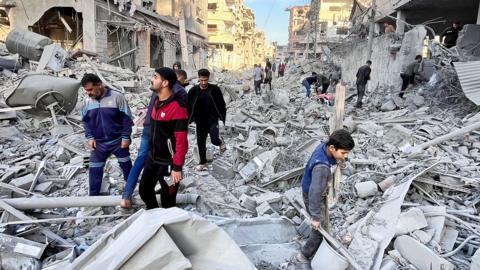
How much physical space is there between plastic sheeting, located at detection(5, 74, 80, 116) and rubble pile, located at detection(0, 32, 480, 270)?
25 cm

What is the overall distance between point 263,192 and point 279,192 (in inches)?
9.3

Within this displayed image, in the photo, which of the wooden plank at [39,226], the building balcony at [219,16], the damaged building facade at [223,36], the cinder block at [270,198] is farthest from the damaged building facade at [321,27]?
the wooden plank at [39,226]

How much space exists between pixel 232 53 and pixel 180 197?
42.2 meters

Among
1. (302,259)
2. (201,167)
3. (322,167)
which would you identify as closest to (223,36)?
(201,167)

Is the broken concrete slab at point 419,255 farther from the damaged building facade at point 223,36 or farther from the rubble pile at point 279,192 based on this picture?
the damaged building facade at point 223,36

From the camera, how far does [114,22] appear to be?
54.0 feet

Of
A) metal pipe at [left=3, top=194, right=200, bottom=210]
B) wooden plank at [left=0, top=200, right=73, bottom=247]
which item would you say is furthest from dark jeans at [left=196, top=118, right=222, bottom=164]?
wooden plank at [left=0, top=200, right=73, bottom=247]

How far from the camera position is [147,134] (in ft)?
10.9

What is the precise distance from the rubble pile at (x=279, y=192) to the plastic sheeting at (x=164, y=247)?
1.86 feet

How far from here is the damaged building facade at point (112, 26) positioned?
15.5 metres

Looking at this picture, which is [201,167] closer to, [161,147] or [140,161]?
[140,161]

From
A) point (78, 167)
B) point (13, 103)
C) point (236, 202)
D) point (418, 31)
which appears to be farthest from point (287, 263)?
point (418, 31)

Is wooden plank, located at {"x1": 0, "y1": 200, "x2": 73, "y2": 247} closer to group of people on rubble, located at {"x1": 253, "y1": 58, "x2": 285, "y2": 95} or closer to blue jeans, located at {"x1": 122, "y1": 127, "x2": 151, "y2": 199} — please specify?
blue jeans, located at {"x1": 122, "y1": 127, "x2": 151, "y2": 199}

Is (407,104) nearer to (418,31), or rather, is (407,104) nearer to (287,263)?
(418,31)
